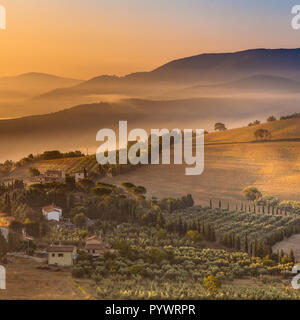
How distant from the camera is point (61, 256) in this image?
62.0 feet

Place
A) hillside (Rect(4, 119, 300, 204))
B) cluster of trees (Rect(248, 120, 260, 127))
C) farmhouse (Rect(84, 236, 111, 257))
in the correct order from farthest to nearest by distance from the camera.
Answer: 1. cluster of trees (Rect(248, 120, 260, 127))
2. hillside (Rect(4, 119, 300, 204))
3. farmhouse (Rect(84, 236, 111, 257))

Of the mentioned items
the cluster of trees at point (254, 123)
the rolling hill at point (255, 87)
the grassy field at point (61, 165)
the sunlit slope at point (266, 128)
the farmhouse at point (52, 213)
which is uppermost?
the rolling hill at point (255, 87)

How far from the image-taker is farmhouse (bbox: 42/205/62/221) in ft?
72.7

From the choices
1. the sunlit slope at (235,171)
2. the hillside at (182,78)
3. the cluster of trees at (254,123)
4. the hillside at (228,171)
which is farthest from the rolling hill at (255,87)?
the hillside at (228,171)

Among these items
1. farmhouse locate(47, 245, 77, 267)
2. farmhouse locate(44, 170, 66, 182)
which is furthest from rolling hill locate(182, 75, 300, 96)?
farmhouse locate(47, 245, 77, 267)

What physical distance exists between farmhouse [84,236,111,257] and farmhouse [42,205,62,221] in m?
2.89

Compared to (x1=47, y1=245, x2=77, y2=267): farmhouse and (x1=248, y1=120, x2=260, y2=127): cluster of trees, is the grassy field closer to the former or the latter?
(x1=47, y1=245, x2=77, y2=267): farmhouse

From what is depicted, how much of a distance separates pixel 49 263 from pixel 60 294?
2369 mm

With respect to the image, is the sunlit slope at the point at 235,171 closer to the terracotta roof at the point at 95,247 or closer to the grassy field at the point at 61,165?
the grassy field at the point at 61,165

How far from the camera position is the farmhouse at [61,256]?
18.9 metres

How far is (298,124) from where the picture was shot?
33250 millimetres

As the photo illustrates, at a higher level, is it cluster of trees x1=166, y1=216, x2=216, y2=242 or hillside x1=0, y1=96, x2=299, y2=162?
hillside x1=0, y1=96, x2=299, y2=162

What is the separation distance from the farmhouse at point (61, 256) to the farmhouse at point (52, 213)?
10.7ft
